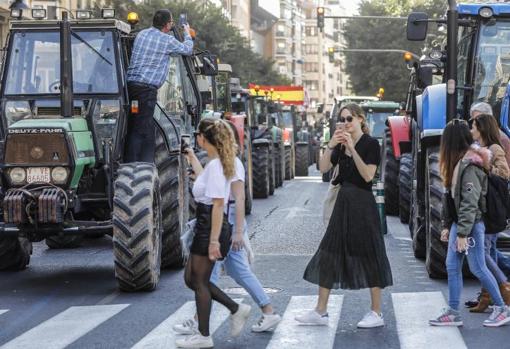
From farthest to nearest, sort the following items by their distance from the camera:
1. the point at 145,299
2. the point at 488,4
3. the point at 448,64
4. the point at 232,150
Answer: the point at 488,4
the point at 448,64
the point at 145,299
the point at 232,150

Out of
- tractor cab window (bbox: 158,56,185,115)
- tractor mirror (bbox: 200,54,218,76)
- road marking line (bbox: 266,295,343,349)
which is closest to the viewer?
road marking line (bbox: 266,295,343,349)

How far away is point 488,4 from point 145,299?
488 cm

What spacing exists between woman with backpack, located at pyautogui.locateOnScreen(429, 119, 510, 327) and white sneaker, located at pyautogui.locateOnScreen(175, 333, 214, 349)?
193cm

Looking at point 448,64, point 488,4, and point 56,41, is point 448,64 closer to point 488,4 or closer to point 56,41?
point 488,4

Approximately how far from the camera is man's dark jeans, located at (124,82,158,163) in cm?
1347

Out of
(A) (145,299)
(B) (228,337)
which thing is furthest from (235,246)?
(A) (145,299)

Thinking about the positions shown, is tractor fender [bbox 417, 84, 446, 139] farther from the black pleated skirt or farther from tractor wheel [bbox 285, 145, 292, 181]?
tractor wheel [bbox 285, 145, 292, 181]

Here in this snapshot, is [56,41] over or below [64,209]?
over

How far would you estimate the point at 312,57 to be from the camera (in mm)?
188875

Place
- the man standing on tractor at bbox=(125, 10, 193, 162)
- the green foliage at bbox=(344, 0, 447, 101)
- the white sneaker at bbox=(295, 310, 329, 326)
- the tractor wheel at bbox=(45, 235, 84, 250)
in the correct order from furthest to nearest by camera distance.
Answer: the green foliage at bbox=(344, 0, 447, 101)
the tractor wheel at bbox=(45, 235, 84, 250)
the man standing on tractor at bbox=(125, 10, 193, 162)
the white sneaker at bbox=(295, 310, 329, 326)

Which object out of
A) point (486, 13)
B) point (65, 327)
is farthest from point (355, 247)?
point (486, 13)

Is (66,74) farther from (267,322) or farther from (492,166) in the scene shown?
(492,166)

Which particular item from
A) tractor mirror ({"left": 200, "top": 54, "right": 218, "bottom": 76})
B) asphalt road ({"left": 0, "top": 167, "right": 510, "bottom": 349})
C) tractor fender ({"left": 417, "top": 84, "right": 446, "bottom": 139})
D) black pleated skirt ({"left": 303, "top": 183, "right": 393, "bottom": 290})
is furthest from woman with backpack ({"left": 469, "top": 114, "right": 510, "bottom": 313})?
tractor mirror ({"left": 200, "top": 54, "right": 218, "bottom": 76})

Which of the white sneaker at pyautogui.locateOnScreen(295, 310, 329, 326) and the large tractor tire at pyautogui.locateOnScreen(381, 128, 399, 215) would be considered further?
the large tractor tire at pyautogui.locateOnScreen(381, 128, 399, 215)
